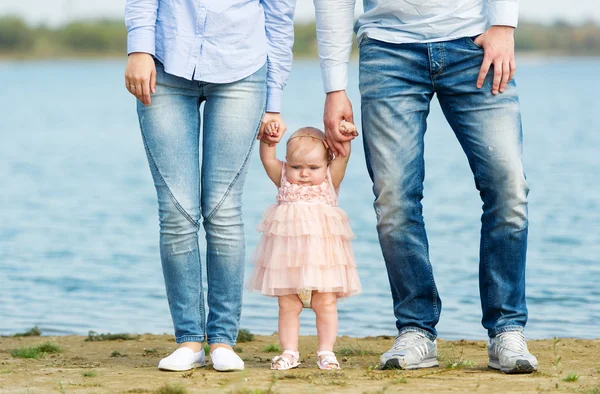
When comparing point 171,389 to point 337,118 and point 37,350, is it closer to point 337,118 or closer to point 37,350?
point 337,118

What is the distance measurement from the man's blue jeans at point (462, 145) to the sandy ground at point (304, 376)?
324 millimetres

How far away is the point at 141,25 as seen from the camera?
14.5ft

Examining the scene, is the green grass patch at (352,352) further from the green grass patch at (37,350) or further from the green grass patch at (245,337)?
the green grass patch at (37,350)

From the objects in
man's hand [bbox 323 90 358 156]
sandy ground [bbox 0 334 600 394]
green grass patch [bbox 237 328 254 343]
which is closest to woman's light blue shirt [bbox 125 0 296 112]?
man's hand [bbox 323 90 358 156]

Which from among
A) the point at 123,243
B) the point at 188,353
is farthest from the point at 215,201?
the point at 123,243

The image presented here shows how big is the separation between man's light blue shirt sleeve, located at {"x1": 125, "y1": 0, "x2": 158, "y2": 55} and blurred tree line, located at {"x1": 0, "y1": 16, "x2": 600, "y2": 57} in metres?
83.5

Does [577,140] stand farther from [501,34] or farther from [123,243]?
[501,34]

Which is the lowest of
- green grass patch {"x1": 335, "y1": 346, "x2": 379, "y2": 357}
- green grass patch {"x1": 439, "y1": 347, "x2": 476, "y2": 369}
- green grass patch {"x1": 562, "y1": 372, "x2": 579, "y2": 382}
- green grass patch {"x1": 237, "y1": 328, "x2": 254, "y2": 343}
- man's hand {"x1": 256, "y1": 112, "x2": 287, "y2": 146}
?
green grass patch {"x1": 237, "y1": 328, "x2": 254, "y2": 343}

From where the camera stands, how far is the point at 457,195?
1482 centimetres

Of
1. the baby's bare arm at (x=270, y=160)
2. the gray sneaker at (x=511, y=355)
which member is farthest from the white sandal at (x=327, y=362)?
the baby's bare arm at (x=270, y=160)

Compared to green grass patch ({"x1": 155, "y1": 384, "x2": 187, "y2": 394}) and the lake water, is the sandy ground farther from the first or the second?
the lake water

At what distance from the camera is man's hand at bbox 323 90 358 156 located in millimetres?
4664

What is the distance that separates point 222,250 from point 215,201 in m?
0.21

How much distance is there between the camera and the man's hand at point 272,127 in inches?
184
